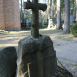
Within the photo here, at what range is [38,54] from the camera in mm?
2012

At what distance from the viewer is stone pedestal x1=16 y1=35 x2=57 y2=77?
190cm

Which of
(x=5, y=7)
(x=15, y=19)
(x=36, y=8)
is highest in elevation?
(x=5, y=7)

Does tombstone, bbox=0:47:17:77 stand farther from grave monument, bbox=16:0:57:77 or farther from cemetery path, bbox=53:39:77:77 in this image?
cemetery path, bbox=53:39:77:77

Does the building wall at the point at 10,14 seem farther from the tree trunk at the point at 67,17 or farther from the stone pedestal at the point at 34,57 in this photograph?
the stone pedestal at the point at 34,57

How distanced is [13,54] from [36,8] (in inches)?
42.8

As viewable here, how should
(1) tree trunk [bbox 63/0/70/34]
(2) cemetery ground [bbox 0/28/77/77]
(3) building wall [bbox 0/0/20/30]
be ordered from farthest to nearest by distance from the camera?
(3) building wall [bbox 0/0/20/30], (1) tree trunk [bbox 63/0/70/34], (2) cemetery ground [bbox 0/28/77/77]

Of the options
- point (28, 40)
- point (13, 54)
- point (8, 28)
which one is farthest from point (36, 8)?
point (8, 28)

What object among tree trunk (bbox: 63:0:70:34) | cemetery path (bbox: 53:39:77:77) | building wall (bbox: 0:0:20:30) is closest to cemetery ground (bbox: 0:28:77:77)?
cemetery path (bbox: 53:39:77:77)

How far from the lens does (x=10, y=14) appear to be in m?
18.0

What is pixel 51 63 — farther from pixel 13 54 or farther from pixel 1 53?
pixel 1 53

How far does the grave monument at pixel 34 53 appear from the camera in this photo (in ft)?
6.23

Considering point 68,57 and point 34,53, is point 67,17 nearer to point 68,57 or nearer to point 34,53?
point 68,57

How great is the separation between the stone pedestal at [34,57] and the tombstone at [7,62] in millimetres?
231

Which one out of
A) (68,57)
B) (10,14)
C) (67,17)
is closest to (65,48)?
(68,57)
